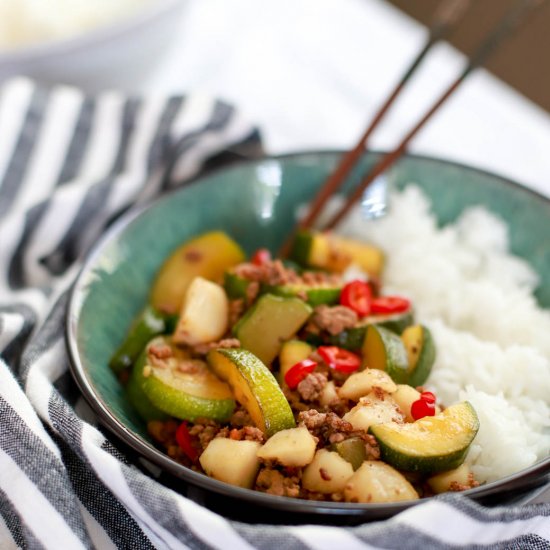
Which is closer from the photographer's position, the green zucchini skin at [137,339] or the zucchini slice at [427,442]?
the zucchini slice at [427,442]

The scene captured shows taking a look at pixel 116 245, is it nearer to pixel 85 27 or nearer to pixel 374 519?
pixel 374 519

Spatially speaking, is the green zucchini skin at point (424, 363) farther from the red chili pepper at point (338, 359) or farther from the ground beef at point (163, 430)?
the ground beef at point (163, 430)

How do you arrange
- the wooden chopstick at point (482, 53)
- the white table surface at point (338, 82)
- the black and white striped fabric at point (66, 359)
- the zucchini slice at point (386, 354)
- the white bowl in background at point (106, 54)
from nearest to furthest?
the black and white striped fabric at point (66, 359) → the zucchini slice at point (386, 354) → the wooden chopstick at point (482, 53) → the white bowl in background at point (106, 54) → the white table surface at point (338, 82)

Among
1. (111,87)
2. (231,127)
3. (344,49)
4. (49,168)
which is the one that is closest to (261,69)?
(344,49)

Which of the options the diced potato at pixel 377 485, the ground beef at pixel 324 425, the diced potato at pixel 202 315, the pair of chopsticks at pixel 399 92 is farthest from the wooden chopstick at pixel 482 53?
the diced potato at pixel 377 485

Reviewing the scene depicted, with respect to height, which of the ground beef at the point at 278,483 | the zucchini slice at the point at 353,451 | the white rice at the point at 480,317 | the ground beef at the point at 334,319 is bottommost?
the ground beef at the point at 278,483

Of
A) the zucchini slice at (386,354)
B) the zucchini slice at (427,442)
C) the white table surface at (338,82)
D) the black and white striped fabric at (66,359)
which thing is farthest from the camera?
the white table surface at (338,82)

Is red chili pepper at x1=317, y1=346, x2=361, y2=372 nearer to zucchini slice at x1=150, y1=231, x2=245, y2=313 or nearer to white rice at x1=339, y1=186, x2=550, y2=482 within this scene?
white rice at x1=339, y1=186, x2=550, y2=482
